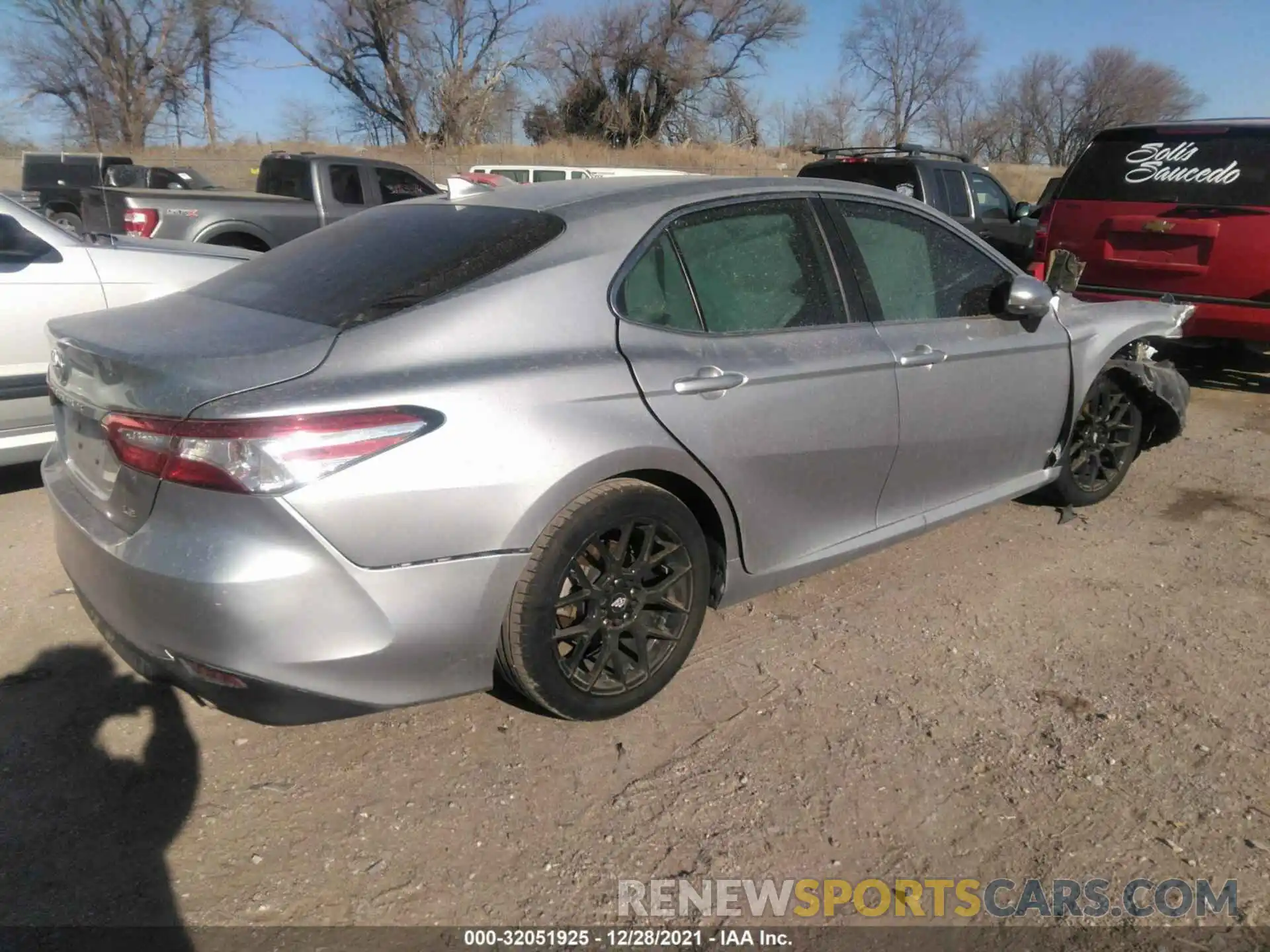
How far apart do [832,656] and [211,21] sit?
155 ft

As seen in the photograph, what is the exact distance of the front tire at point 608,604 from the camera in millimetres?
2555

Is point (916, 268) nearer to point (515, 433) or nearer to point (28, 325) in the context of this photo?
point (515, 433)

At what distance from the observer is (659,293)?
114 inches

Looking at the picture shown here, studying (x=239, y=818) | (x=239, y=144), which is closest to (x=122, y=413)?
(x=239, y=818)

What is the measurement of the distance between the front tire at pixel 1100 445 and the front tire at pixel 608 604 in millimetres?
2345

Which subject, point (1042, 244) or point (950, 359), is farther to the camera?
Result: point (1042, 244)

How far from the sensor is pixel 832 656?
3.34 m

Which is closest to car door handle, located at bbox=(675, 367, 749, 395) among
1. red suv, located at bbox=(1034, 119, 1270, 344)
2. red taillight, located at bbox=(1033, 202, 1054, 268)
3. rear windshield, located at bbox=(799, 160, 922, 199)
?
red suv, located at bbox=(1034, 119, 1270, 344)

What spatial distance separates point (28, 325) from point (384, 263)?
8.81 feet

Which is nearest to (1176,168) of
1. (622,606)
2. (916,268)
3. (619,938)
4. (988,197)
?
(916,268)

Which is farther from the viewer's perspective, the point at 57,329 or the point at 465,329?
the point at 57,329

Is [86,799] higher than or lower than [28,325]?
lower

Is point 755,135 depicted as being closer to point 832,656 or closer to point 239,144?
point 239,144

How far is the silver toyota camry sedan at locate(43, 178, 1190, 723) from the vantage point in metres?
2.24
